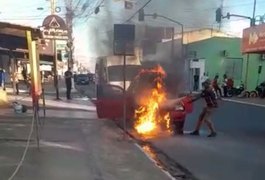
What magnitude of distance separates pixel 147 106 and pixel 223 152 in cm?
446

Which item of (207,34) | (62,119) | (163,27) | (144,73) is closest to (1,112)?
(62,119)

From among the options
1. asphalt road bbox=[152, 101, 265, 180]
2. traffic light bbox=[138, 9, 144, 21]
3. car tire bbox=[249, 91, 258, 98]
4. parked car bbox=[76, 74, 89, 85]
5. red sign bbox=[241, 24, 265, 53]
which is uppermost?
traffic light bbox=[138, 9, 144, 21]

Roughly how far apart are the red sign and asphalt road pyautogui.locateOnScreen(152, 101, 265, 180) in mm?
15339

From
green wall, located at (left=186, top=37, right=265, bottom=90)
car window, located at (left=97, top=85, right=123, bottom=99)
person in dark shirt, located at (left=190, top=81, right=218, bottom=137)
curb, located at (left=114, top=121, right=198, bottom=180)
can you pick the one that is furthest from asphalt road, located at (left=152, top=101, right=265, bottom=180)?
green wall, located at (left=186, top=37, right=265, bottom=90)

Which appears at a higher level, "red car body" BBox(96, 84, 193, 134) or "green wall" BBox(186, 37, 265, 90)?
"green wall" BBox(186, 37, 265, 90)

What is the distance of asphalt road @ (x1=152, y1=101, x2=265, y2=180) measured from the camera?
→ 8164 millimetres

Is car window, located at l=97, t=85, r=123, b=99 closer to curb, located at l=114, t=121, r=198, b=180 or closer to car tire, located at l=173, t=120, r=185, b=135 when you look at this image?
car tire, located at l=173, t=120, r=185, b=135

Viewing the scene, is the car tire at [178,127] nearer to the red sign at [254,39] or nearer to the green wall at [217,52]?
the red sign at [254,39]

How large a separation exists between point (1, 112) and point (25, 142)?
6858 mm

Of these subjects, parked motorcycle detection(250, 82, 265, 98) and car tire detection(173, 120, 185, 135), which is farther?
parked motorcycle detection(250, 82, 265, 98)

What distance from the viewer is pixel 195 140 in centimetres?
1182

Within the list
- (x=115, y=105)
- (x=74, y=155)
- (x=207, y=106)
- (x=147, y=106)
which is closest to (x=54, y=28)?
A: (x=115, y=105)

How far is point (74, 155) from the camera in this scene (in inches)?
354

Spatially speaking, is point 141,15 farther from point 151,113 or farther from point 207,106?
point 207,106
